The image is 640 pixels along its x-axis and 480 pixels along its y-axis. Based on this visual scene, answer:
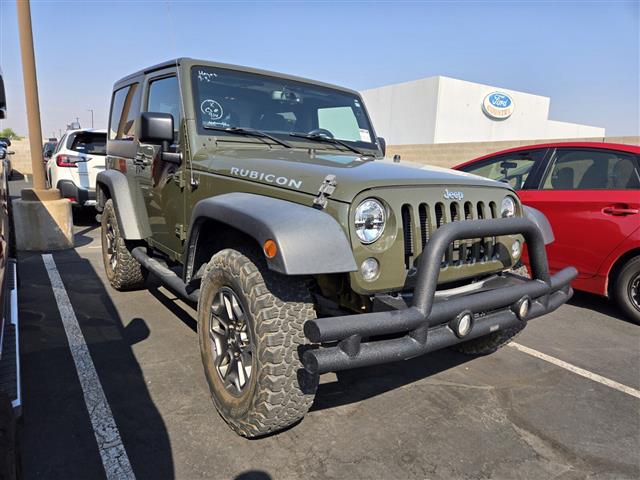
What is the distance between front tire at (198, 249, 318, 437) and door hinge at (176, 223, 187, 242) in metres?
0.83

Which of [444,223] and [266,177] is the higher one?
[266,177]

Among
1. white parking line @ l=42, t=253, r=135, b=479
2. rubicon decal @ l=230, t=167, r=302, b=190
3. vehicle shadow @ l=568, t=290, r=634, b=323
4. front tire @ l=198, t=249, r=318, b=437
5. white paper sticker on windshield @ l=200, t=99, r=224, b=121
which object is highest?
white paper sticker on windshield @ l=200, t=99, r=224, b=121

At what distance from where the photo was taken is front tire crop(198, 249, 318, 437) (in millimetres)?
2137

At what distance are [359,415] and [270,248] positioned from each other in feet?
4.07

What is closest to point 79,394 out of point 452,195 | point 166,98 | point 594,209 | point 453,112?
point 166,98

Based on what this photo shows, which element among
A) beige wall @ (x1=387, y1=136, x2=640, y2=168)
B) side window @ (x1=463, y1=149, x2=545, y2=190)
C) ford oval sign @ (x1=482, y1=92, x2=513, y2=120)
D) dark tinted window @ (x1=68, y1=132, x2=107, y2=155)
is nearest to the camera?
side window @ (x1=463, y1=149, x2=545, y2=190)

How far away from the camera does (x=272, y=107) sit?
3.46 meters

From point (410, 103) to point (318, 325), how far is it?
38000mm

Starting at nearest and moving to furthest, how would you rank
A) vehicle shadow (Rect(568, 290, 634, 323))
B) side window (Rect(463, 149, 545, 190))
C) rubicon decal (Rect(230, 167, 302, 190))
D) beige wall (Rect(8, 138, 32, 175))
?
rubicon decal (Rect(230, 167, 302, 190))
vehicle shadow (Rect(568, 290, 634, 323))
side window (Rect(463, 149, 545, 190))
beige wall (Rect(8, 138, 32, 175))

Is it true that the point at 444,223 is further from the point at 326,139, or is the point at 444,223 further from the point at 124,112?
the point at 124,112

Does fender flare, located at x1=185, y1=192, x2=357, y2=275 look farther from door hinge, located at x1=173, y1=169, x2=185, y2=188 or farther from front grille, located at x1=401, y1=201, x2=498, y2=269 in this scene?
door hinge, located at x1=173, y1=169, x2=185, y2=188

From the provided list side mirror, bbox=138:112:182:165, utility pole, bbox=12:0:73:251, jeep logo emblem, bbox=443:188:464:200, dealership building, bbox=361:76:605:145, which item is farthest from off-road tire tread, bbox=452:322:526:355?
dealership building, bbox=361:76:605:145

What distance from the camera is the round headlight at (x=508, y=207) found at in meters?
2.81

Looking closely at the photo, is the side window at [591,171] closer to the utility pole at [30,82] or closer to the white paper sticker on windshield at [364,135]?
the white paper sticker on windshield at [364,135]
